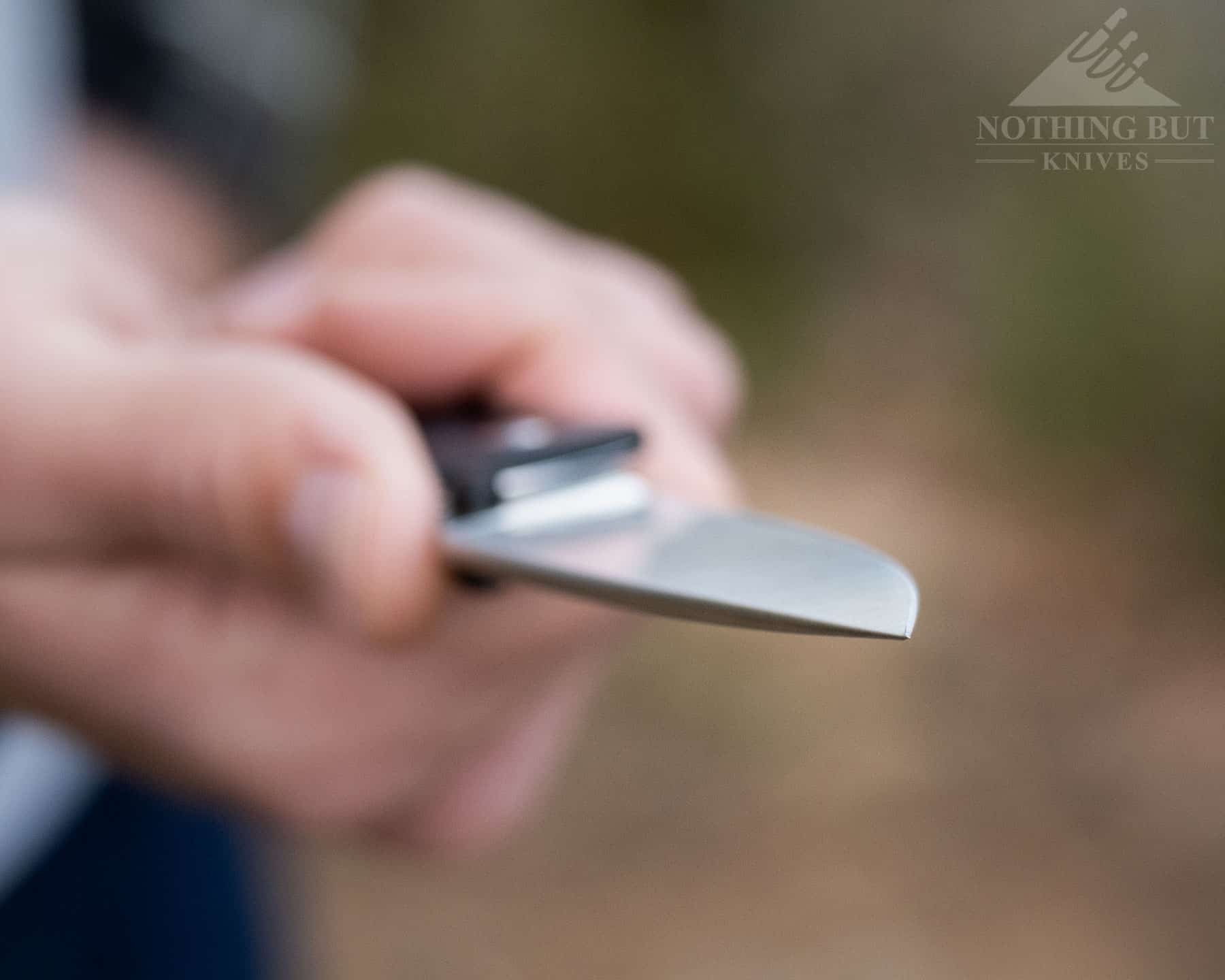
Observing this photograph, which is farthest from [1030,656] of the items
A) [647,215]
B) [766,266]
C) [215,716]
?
[215,716]

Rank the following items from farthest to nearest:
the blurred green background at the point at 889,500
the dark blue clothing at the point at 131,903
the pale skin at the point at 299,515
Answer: the blurred green background at the point at 889,500 < the dark blue clothing at the point at 131,903 < the pale skin at the point at 299,515

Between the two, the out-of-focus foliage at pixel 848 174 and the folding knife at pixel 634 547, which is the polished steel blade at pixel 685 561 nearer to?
the folding knife at pixel 634 547

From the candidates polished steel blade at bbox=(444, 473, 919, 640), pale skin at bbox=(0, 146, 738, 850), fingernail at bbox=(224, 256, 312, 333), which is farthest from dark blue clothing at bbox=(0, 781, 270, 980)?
polished steel blade at bbox=(444, 473, 919, 640)

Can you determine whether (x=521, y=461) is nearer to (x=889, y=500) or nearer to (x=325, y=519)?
(x=325, y=519)

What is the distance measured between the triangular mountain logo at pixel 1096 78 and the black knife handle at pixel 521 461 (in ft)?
1.66

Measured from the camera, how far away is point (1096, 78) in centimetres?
70

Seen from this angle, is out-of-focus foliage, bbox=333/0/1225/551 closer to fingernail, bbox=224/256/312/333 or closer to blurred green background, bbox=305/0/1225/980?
blurred green background, bbox=305/0/1225/980

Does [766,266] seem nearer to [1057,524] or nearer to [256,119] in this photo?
[1057,524]

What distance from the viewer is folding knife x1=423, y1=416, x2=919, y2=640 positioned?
0.19 metres

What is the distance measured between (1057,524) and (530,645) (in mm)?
1140

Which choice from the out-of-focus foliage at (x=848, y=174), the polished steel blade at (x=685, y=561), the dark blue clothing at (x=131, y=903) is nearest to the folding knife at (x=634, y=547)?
the polished steel blade at (x=685, y=561)

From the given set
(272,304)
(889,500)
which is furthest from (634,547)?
(889,500)

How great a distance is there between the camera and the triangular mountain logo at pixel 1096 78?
0.71 m

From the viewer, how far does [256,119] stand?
0.69 meters
